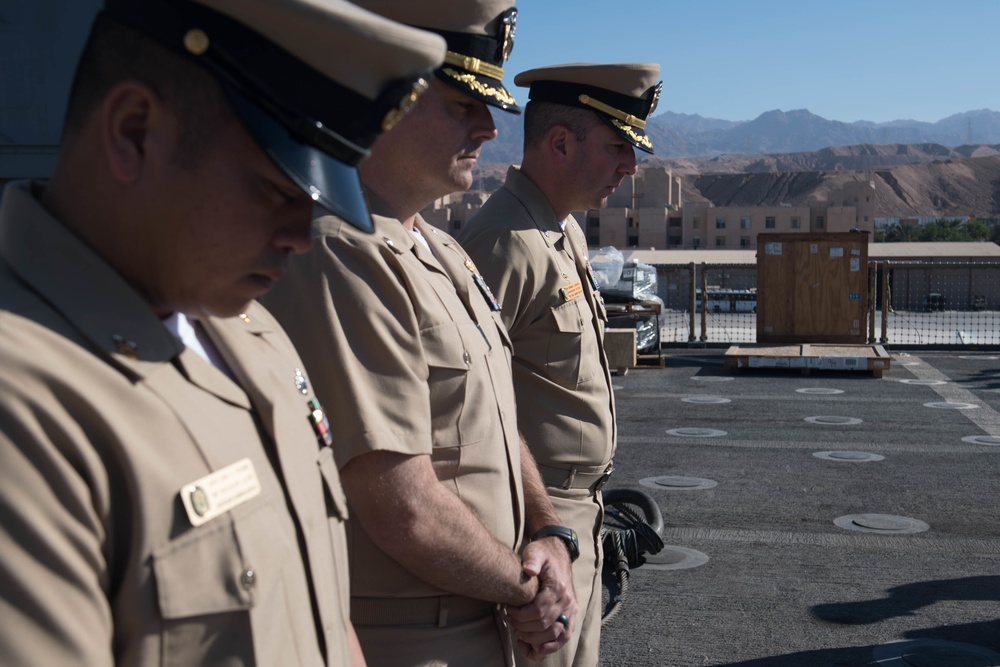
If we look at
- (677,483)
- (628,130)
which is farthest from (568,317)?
(677,483)

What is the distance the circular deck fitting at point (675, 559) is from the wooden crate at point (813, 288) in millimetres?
10021

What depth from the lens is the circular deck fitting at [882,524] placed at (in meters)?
6.56

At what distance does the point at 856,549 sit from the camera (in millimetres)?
6188

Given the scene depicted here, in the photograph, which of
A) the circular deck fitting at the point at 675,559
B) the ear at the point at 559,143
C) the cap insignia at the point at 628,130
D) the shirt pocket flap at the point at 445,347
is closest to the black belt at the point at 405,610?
the shirt pocket flap at the point at 445,347

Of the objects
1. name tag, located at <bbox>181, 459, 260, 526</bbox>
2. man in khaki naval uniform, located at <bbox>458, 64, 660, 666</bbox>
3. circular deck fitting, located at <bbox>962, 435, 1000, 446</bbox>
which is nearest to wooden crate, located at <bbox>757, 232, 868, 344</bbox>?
circular deck fitting, located at <bbox>962, 435, 1000, 446</bbox>

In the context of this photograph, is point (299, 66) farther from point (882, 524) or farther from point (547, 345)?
point (882, 524)

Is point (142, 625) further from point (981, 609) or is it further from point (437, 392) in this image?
point (981, 609)

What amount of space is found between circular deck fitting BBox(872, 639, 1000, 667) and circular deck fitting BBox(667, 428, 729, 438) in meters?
4.94

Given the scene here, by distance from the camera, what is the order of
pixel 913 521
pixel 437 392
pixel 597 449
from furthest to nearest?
1. pixel 913 521
2. pixel 597 449
3. pixel 437 392

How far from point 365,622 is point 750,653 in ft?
9.65

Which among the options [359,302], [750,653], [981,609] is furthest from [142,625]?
[981,609]

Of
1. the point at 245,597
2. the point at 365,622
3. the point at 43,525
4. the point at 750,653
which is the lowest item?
the point at 750,653

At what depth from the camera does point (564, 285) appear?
3.48 metres

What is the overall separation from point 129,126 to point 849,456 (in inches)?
327
